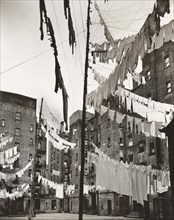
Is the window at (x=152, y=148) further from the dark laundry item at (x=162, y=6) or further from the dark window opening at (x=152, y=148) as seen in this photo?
the dark laundry item at (x=162, y=6)

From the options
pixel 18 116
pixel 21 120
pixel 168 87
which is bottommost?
pixel 168 87

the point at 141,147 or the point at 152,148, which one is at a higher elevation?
the point at 141,147

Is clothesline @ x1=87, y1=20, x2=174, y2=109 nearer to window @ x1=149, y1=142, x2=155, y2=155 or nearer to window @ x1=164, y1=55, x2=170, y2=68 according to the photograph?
window @ x1=164, y1=55, x2=170, y2=68

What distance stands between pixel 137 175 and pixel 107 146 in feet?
50.2

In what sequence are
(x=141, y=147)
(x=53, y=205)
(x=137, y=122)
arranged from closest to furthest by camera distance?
1. (x=137, y=122)
2. (x=141, y=147)
3. (x=53, y=205)

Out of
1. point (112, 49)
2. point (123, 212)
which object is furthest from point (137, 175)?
point (123, 212)

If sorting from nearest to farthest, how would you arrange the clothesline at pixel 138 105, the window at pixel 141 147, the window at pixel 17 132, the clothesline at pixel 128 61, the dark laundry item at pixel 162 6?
the dark laundry item at pixel 162 6 < the clothesline at pixel 128 61 < the clothesline at pixel 138 105 < the window at pixel 141 147 < the window at pixel 17 132

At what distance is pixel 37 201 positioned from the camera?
124 feet

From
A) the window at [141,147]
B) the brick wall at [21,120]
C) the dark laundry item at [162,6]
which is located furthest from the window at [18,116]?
the dark laundry item at [162,6]

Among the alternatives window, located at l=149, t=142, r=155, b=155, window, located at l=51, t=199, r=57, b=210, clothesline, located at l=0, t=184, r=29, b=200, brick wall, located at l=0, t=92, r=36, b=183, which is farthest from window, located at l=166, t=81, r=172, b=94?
window, located at l=51, t=199, r=57, b=210

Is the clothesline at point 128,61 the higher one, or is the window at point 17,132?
the window at point 17,132

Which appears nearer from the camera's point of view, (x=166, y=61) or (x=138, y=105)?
(x=138, y=105)

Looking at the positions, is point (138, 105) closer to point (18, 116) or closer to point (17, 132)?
point (17, 132)

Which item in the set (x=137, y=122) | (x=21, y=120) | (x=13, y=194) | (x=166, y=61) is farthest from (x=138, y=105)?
(x=21, y=120)
